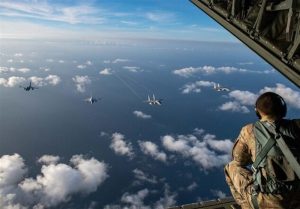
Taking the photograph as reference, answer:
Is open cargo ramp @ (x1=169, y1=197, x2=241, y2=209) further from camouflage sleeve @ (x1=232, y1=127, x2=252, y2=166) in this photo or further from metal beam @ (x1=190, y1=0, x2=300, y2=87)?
metal beam @ (x1=190, y1=0, x2=300, y2=87)

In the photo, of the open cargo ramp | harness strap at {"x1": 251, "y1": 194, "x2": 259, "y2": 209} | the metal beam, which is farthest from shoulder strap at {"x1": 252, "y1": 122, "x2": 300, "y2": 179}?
the open cargo ramp

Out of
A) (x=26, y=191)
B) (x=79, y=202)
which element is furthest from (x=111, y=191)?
(x=26, y=191)

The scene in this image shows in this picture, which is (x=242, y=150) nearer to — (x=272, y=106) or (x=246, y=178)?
(x=246, y=178)

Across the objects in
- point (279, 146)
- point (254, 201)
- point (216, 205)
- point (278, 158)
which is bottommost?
point (216, 205)

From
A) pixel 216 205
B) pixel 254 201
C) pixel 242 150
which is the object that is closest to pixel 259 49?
pixel 242 150

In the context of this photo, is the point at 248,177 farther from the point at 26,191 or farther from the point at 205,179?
the point at 26,191

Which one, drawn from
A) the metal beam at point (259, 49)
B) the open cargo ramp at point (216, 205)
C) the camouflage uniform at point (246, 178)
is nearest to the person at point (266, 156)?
the camouflage uniform at point (246, 178)

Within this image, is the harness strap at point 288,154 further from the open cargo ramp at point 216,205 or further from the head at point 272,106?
the open cargo ramp at point 216,205
